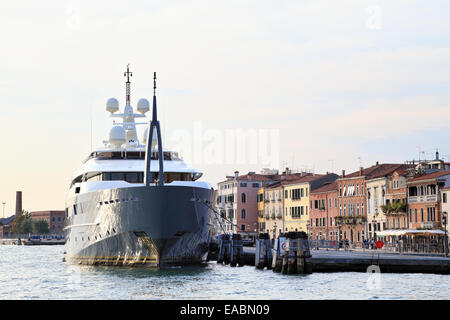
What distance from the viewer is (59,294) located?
33125 mm

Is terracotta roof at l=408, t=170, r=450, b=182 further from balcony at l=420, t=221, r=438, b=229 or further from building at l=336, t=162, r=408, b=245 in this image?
building at l=336, t=162, r=408, b=245

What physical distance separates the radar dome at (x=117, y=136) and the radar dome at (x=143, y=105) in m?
5.49

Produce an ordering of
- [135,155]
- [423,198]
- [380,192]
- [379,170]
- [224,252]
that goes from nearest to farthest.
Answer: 1. [135,155]
2. [224,252]
3. [423,198]
4. [380,192]
5. [379,170]

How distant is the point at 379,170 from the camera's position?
283 feet

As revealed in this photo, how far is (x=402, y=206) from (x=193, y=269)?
36.2 meters

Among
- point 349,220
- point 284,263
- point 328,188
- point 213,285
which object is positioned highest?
point 328,188

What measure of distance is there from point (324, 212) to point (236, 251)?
4741cm

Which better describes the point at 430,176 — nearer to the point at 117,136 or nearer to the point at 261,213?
the point at 117,136

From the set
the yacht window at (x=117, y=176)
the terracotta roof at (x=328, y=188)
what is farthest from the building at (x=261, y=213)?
the yacht window at (x=117, y=176)

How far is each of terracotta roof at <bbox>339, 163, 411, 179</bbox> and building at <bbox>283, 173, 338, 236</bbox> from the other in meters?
12.3

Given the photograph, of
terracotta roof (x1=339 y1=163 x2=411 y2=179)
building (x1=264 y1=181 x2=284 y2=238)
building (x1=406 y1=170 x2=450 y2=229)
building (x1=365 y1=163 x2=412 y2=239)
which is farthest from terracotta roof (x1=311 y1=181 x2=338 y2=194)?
building (x1=406 y1=170 x2=450 y2=229)

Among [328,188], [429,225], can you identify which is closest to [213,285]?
[429,225]
